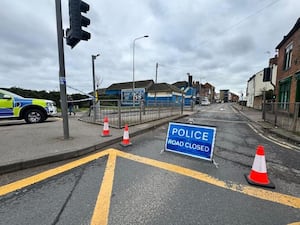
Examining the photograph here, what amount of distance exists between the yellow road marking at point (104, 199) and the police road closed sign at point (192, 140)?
188 cm

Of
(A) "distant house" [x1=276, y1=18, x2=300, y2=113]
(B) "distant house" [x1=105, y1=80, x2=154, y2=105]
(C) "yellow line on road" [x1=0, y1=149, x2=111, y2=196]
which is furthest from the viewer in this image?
(B) "distant house" [x1=105, y1=80, x2=154, y2=105]

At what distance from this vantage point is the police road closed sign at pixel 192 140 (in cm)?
422

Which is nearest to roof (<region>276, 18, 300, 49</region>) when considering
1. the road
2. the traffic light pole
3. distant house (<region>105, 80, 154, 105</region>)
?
the road

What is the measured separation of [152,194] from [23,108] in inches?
364

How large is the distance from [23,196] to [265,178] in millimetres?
4296

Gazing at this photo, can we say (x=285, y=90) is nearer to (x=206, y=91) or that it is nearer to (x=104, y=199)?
(x=104, y=199)

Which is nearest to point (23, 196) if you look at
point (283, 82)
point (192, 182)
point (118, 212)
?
point (118, 212)

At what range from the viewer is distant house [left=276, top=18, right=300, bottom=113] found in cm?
1273

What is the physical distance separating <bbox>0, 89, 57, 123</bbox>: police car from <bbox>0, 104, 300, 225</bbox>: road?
6851mm

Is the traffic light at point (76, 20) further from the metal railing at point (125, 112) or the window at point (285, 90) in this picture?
A: the window at point (285, 90)

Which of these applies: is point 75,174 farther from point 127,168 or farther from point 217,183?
point 217,183

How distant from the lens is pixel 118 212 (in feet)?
7.53

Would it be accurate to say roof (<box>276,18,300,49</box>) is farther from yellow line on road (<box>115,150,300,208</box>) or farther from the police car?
the police car

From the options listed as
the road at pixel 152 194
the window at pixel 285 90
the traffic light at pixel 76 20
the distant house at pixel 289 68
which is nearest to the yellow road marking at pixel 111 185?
the road at pixel 152 194
